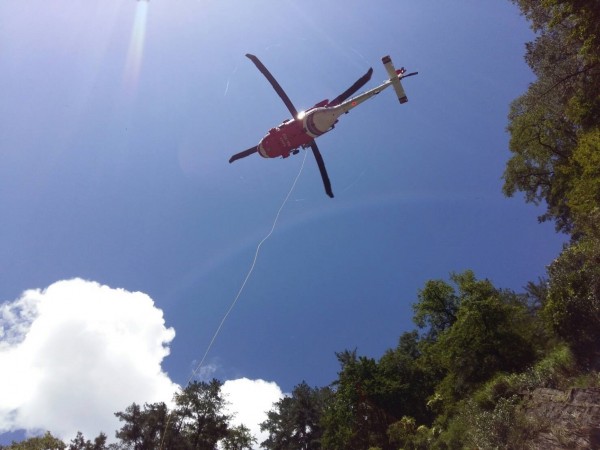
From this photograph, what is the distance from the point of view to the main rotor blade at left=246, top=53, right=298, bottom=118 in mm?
13086

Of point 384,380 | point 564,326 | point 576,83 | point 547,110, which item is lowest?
point 564,326

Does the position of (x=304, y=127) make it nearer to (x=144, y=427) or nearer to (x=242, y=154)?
(x=242, y=154)

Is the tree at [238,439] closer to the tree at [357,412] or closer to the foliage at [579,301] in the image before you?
the tree at [357,412]

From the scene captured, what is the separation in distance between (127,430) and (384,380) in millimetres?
34418

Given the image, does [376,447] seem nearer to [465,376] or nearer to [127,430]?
[465,376]

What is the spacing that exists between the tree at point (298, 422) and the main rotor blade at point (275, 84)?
45993 millimetres

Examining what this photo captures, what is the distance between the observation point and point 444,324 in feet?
112

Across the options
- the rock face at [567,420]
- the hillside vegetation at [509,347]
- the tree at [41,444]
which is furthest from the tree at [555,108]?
the tree at [41,444]

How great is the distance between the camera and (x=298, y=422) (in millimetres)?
50969

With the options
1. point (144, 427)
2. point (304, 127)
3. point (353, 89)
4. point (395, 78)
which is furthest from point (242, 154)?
point (144, 427)

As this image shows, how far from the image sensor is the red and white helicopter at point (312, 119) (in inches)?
497

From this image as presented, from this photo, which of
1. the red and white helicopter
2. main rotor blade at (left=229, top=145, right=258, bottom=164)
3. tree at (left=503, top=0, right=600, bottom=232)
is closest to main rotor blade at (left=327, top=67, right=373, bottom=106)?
the red and white helicopter

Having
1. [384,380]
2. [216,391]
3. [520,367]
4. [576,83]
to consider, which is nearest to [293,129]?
[576,83]

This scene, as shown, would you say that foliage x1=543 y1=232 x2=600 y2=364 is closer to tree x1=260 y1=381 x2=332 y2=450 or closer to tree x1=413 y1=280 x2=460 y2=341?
tree x1=413 y1=280 x2=460 y2=341
